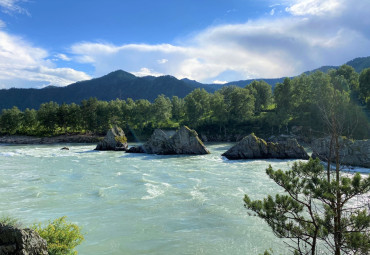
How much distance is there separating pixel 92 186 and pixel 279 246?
1987 centimetres

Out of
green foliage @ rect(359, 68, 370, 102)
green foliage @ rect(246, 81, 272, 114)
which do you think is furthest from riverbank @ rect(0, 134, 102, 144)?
green foliage @ rect(359, 68, 370, 102)

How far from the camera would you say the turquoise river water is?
14586 mm

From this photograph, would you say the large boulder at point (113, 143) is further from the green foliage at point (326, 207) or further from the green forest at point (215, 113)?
the green foliage at point (326, 207)

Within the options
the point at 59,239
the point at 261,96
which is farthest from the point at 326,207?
the point at 261,96

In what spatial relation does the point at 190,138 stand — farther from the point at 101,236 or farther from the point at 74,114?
the point at 74,114

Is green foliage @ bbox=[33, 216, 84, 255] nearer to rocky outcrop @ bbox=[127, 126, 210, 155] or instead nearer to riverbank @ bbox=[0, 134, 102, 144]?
rocky outcrop @ bbox=[127, 126, 210, 155]

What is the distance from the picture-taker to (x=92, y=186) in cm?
2709

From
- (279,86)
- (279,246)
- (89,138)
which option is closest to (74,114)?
(89,138)

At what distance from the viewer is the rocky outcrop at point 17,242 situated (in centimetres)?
795

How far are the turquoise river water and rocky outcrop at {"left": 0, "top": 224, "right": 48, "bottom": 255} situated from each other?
591 centimetres

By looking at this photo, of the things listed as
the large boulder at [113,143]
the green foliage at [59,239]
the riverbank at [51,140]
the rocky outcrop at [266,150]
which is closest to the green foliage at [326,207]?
the green foliage at [59,239]

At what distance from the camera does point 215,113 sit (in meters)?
101

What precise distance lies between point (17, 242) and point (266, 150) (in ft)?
146

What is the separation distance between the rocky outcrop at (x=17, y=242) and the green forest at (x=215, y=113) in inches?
3446
